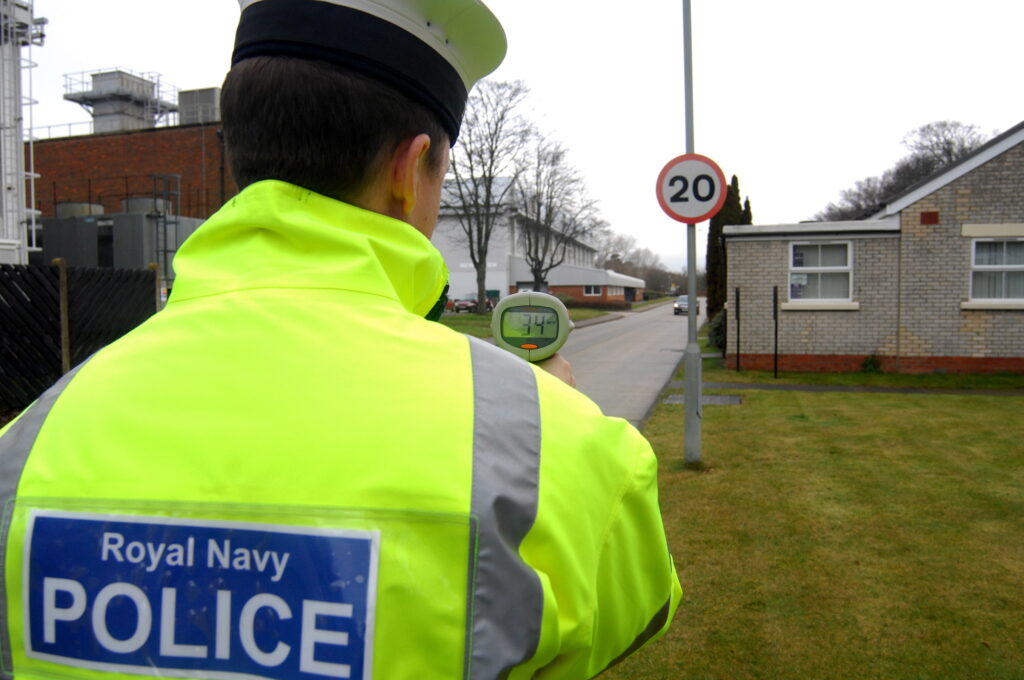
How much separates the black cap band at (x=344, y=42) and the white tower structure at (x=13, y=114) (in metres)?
16.6

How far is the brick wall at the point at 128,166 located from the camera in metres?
38.0

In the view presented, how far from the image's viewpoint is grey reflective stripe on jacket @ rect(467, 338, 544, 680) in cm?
97

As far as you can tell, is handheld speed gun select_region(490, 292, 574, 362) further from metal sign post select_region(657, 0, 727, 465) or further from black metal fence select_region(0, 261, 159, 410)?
black metal fence select_region(0, 261, 159, 410)

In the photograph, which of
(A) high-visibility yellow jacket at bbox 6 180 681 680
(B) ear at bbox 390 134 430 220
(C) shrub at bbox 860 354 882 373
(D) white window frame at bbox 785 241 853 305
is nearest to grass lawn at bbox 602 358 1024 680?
(A) high-visibility yellow jacket at bbox 6 180 681 680

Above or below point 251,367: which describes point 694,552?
below

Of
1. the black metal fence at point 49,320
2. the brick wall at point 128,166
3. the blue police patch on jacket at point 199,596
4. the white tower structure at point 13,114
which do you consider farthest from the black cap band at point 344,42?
the brick wall at point 128,166

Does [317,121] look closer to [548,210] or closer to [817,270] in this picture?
[817,270]

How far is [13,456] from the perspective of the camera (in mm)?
1066

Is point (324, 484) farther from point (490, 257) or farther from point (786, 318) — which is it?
point (490, 257)

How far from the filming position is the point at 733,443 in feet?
30.8

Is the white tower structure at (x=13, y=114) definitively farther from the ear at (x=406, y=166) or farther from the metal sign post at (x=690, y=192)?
the ear at (x=406, y=166)

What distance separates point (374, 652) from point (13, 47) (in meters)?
18.4

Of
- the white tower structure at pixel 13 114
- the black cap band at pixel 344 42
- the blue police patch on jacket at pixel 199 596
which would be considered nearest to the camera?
the blue police patch on jacket at pixel 199 596

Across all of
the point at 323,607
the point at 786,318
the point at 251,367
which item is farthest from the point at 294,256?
the point at 786,318
